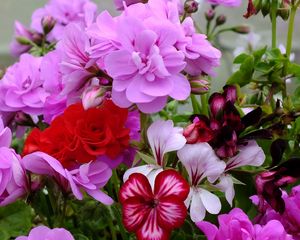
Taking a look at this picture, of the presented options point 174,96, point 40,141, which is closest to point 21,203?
point 40,141

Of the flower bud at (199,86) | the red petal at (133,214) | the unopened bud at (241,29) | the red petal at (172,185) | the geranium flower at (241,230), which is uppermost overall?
the flower bud at (199,86)

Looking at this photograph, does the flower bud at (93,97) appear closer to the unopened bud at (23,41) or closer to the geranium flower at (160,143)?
the geranium flower at (160,143)

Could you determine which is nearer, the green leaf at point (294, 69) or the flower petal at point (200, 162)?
the flower petal at point (200, 162)

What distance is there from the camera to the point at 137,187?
21.1 inches

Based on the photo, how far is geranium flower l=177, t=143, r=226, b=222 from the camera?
0.55 m

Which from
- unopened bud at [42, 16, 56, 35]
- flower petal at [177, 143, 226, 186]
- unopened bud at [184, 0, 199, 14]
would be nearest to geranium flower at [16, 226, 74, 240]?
flower petal at [177, 143, 226, 186]

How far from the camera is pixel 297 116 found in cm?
62

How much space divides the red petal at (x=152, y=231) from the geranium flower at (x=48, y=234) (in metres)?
0.06

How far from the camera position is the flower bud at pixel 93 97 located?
56cm

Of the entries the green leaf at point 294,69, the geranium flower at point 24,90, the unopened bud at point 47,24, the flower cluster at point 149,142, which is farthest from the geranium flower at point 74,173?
the unopened bud at point 47,24

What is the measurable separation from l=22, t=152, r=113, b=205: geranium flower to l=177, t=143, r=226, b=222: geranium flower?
67mm

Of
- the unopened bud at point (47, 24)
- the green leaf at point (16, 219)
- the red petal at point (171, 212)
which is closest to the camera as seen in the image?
the red petal at point (171, 212)

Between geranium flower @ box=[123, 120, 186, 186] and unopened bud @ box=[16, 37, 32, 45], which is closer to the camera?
geranium flower @ box=[123, 120, 186, 186]

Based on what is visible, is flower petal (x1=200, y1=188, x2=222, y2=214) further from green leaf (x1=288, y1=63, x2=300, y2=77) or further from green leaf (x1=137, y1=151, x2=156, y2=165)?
green leaf (x1=288, y1=63, x2=300, y2=77)
